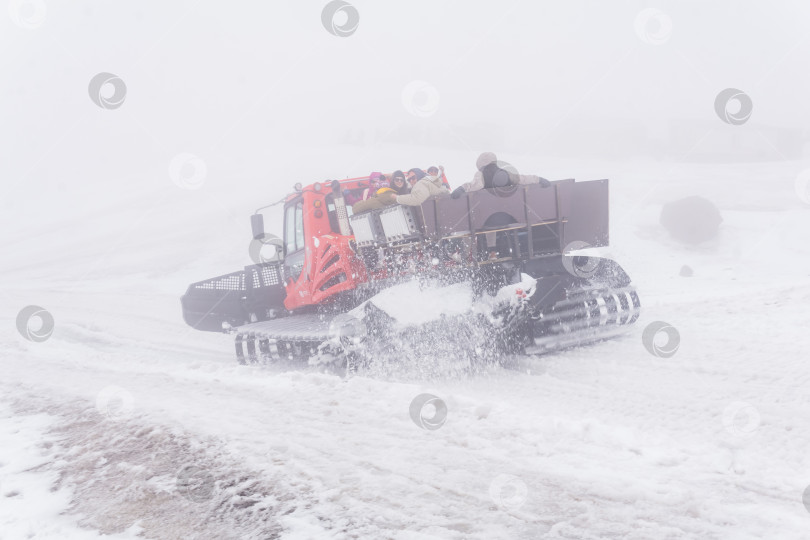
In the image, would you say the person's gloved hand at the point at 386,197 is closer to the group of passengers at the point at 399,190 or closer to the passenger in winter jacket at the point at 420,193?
the group of passengers at the point at 399,190

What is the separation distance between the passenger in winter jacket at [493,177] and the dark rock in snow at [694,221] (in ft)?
46.5

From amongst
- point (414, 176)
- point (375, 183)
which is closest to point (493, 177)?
point (414, 176)

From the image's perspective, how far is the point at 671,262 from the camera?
16.0 metres

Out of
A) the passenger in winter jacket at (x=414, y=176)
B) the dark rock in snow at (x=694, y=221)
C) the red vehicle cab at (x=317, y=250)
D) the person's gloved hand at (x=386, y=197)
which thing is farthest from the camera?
the dark rock in snow at (x=694, y=221)

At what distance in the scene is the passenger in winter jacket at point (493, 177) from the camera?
5.50m

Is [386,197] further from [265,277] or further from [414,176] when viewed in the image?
[265,277]

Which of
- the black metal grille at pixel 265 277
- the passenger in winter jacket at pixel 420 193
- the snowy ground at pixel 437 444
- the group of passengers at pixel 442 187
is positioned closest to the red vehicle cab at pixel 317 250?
the black metal grille at pixel 265 277

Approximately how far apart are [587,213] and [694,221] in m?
14.0

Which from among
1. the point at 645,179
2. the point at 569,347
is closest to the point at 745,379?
the point at 569,347

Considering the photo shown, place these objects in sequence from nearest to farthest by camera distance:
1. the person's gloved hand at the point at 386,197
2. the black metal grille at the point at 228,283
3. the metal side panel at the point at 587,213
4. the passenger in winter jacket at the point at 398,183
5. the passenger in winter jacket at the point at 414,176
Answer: the metal side panel at the point at 587,213 → the person's gloved hand at the point at 386,197 → the passenger in winter jacket at the point at 398,183 → the passenger in winter jacket at the point at 414,176 → the black metal grille at the point at 228,283

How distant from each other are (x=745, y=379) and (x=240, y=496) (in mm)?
3632

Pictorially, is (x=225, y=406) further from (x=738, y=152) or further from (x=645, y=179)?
(x=738, y=152)

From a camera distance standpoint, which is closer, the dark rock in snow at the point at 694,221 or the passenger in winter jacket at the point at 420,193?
the passenger in winter jacket at the point at 420,193

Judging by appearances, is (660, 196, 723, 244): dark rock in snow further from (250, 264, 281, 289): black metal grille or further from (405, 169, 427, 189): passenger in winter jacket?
(250, 264, 281, 289): black metal grille
